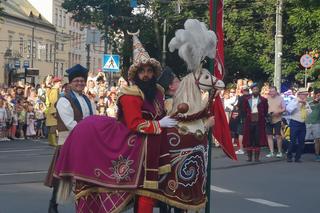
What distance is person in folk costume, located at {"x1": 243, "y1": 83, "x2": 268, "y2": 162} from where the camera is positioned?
1800cm

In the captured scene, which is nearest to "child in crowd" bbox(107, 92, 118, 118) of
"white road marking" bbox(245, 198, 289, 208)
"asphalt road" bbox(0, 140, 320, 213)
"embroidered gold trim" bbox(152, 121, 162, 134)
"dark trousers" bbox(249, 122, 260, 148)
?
"asphalt road" bbox(0, 140, 320, 213)

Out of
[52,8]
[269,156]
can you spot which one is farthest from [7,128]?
[52,8]

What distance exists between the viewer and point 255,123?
1834 centimetres

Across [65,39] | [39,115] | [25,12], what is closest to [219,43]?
[39,115]

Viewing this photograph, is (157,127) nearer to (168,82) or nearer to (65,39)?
(168,82)

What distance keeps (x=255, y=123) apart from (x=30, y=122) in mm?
10312

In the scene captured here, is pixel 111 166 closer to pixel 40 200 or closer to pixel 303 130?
pixel 40 200

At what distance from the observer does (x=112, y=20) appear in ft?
192

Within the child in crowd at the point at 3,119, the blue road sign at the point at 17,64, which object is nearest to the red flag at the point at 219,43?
the child in crowd at the point at 3,119

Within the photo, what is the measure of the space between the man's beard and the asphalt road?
3.21 meters

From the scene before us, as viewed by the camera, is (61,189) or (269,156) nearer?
(61,189)

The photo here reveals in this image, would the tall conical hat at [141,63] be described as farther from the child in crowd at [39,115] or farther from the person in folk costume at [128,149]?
the child in crowd at [39,115]

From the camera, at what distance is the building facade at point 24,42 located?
258 ft

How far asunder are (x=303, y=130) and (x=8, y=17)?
2600 inches
